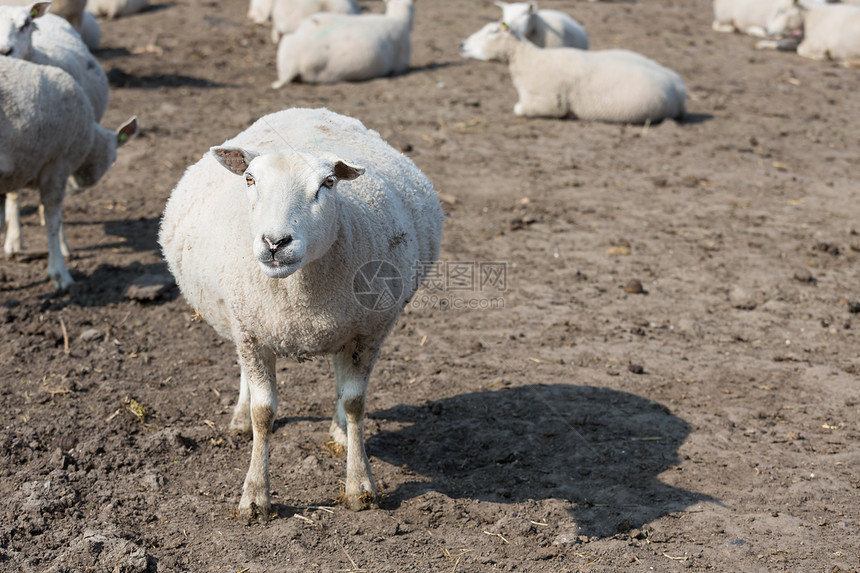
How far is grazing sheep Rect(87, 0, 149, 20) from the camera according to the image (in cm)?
1549

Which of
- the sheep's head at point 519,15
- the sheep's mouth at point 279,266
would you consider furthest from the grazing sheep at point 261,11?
the sheep's mouth at point 279,266

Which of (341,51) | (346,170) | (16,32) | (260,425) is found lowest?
(260,425)

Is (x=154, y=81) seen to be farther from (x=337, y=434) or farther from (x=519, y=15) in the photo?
(x=337, y=434)

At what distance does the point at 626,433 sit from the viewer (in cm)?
511

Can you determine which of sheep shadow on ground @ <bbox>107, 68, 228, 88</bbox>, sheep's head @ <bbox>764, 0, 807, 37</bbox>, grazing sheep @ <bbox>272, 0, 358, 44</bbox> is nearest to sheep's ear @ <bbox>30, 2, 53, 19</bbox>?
sheep shadow on ground @ <bbox>107, 68, 228, 88</bbox>

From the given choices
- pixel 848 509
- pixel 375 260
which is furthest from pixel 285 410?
pixel 848 509

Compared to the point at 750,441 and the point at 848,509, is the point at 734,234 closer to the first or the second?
the point at 750,441

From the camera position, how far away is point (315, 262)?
3811mm

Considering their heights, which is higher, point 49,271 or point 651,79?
point 651,79

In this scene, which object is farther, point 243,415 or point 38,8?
point 38,8

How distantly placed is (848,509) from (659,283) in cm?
305

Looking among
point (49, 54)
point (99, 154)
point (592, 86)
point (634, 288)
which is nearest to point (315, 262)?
point (634, 288)

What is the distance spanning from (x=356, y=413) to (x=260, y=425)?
498 mm
